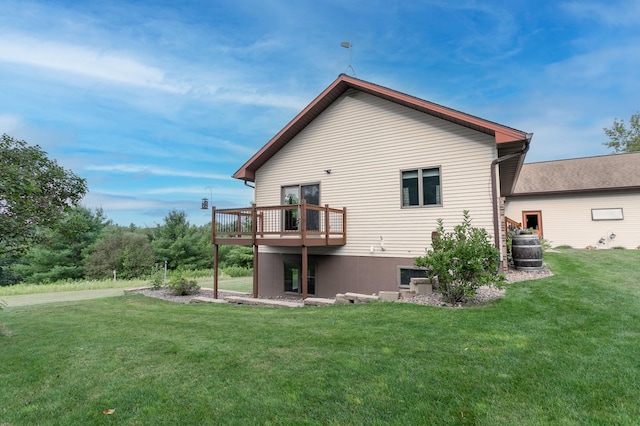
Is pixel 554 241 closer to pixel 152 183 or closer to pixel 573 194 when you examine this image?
pixel 573 194

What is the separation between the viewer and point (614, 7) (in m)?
11.5

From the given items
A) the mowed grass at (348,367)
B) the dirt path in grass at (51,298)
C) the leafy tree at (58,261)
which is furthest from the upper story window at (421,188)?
the leafy tree at (58,261)

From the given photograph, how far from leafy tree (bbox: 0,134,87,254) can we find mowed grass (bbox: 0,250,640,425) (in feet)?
5.60

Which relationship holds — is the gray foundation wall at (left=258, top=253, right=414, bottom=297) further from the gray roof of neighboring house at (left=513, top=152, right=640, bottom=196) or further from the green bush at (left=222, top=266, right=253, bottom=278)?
the gray roof of neighboring house at (left=513, top=152, right=640, bottom=196)

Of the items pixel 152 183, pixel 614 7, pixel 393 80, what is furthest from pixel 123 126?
pixel 614 7

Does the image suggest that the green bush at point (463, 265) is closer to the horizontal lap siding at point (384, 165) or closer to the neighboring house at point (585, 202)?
the horizontal lap siding at point (384, 165)

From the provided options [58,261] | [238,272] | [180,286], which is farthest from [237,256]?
[180,286]

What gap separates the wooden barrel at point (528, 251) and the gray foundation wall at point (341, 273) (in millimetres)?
2762

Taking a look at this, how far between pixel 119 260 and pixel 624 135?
44.0 m

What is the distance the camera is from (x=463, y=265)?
19.4 feet

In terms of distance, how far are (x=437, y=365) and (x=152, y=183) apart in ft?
86.5

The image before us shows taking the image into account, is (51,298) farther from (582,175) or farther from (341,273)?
(582,175)

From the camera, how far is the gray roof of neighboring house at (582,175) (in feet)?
50.7

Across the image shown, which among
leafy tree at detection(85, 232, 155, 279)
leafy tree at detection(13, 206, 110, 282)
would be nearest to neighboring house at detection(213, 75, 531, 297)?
leafy tree at detection(85, 232, 155, 279)
